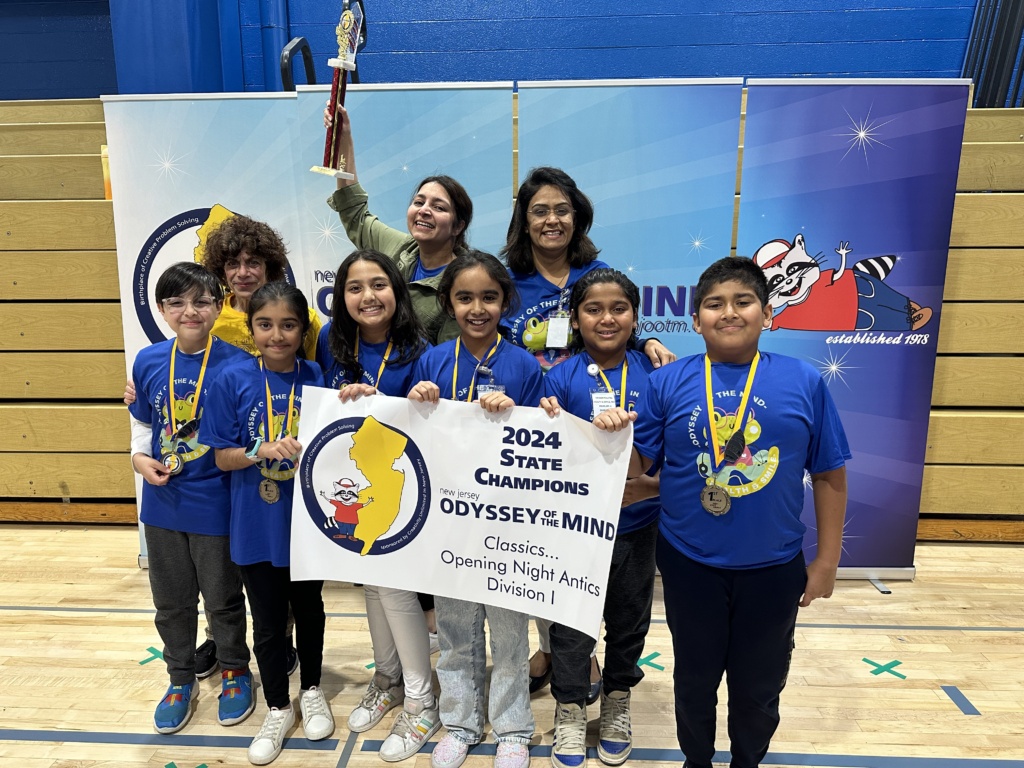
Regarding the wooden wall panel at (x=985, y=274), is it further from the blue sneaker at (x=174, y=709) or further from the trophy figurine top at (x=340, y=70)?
the blue sneaker at (x=174, y=709)

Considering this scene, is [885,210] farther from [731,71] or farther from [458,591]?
[458,591]

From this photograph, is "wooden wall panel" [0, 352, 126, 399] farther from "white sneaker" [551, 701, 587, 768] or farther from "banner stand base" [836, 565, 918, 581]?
"banner stand base" [836, 565, 918, 581]

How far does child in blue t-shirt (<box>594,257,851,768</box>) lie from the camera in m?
1.71

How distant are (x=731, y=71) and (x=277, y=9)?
3385 mm

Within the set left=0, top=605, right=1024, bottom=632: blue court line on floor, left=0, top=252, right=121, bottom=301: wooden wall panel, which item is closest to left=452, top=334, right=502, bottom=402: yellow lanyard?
left=0, top=605, right=1024, bottom=632: blue court line on floor

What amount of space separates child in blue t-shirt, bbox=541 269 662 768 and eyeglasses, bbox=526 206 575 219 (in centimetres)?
28

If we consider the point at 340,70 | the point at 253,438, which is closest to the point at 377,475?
the point at 253,438

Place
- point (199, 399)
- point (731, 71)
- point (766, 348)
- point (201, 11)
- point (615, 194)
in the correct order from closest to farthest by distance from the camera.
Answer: point (199, 399) < point (615, 194) < point (766, 348) < point (201, 11) < point (731, 71)

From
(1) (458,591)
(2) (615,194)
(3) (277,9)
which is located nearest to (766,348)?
(2) (615,194)

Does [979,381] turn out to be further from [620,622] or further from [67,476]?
[67,476]

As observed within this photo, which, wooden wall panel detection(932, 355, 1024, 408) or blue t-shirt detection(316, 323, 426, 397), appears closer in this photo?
blue t-shirt detection(316, 323, 426, 397)

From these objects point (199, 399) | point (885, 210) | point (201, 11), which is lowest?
point (199, 399)

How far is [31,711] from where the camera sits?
2473mm

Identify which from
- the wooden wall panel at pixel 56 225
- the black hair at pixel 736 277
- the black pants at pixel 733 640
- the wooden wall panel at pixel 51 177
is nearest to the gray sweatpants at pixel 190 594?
the black pants at pixel 733 640
